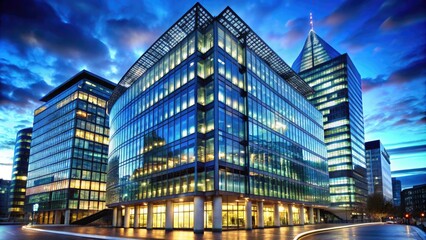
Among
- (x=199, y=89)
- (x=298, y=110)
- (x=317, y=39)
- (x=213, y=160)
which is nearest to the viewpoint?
(x=213, y=160)

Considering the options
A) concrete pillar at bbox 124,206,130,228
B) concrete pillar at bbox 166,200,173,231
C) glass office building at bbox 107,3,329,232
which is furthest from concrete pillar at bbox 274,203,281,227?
concrete pillar at bbox 124,206,130,228

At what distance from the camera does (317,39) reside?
557 ft

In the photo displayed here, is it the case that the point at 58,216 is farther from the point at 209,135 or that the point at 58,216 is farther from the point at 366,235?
the point at 366,235

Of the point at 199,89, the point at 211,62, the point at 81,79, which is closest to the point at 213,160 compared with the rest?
the point at 199,89

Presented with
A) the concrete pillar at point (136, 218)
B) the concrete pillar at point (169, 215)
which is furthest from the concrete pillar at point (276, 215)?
the concrete pillar at point (136, 218)

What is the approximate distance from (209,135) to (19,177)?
169413 mm

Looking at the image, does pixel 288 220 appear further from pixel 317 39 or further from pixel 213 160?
pixel 317 39

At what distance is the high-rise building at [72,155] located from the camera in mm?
99562

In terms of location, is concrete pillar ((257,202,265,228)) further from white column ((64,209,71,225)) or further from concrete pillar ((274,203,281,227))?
white column ((64,209,71,225))

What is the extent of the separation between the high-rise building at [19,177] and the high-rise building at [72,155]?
66750mm

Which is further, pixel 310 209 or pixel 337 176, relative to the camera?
pixel 337 176

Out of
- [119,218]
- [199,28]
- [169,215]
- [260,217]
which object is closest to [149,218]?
[169,215]

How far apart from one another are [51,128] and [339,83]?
115118 millimetres

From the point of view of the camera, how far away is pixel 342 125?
141250 millimetres
